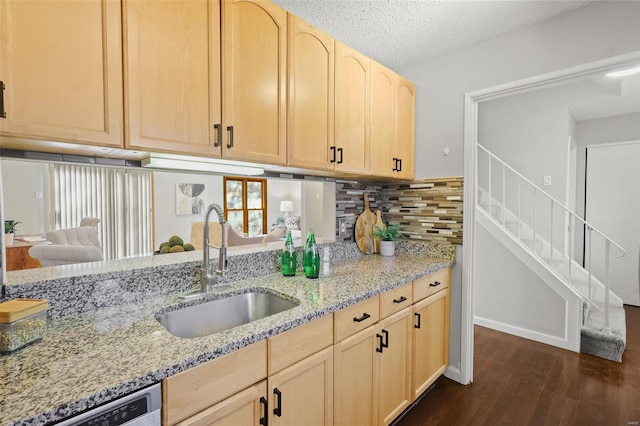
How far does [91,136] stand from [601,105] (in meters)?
4.63

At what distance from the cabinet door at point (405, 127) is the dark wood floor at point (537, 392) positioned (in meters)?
1.56

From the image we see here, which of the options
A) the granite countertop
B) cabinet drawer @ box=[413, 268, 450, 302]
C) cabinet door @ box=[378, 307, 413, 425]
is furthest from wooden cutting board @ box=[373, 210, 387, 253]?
the granite countertop

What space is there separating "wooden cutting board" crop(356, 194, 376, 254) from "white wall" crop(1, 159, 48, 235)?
1908 mm

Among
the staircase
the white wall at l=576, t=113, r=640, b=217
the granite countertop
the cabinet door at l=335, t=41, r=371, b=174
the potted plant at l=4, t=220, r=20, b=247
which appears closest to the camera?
the granite countertop

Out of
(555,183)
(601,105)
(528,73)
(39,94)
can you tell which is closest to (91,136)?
(39,94)

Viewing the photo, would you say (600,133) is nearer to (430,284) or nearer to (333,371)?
(430,284)

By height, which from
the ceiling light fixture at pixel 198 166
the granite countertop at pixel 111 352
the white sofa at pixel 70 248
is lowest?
the granite countertop at pixel 111 352

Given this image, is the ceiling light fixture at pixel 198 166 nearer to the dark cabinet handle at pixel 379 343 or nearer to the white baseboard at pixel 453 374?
the dark cabinet handle at pixel 379 343

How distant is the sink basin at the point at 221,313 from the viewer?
4.35 ft

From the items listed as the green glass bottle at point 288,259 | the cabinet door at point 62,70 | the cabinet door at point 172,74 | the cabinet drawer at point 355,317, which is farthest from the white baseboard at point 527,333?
the cabinet door at point 62,70

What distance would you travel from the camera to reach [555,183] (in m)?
3.28

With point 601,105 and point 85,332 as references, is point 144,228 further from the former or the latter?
point 601,105

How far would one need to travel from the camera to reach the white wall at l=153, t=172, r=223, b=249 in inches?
75.2

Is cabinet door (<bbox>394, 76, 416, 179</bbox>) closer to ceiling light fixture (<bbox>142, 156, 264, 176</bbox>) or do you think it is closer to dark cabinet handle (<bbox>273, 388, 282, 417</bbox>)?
ceiling light fixture (<bbox>142, 156, 264, 176</bbox>)
